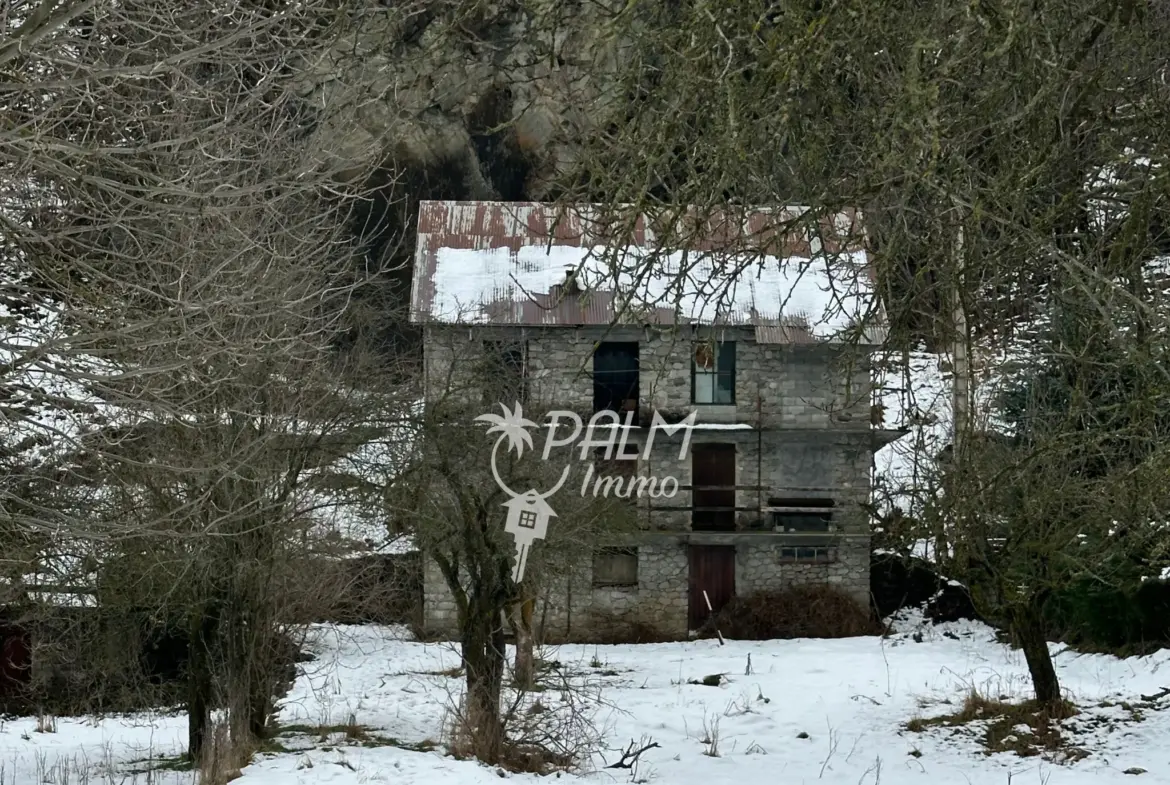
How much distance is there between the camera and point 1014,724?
1316 centimetres

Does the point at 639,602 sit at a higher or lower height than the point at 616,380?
lower

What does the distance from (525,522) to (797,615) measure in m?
10.4

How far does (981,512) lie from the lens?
427 inches

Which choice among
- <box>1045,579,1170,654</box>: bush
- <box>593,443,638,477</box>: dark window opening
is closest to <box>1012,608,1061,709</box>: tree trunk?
<box>1045,579,1170,654</box>: bush

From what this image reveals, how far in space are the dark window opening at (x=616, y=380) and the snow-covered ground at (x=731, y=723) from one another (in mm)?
4391

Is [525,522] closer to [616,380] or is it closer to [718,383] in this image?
[616,380]

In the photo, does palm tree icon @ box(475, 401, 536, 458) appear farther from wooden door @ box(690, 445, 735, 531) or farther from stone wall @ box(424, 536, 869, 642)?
wooden door @ box(690, 445, 735, 531)

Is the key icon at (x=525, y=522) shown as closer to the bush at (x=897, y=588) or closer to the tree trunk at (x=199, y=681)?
the tree trunk at (x=199, y=681)

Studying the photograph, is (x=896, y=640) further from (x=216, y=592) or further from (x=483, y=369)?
(x=216, y=592)

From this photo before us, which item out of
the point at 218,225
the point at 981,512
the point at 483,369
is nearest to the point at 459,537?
the point at 483,369

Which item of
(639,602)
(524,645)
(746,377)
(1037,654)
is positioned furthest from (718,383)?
(1037,654)

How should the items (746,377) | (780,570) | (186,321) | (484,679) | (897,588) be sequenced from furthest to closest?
(897,588) → (780,570) → (746,377) → (484,679) → (186,321)

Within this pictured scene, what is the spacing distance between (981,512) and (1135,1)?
314 inches

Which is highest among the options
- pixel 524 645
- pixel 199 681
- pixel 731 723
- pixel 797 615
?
pixel 797 615
